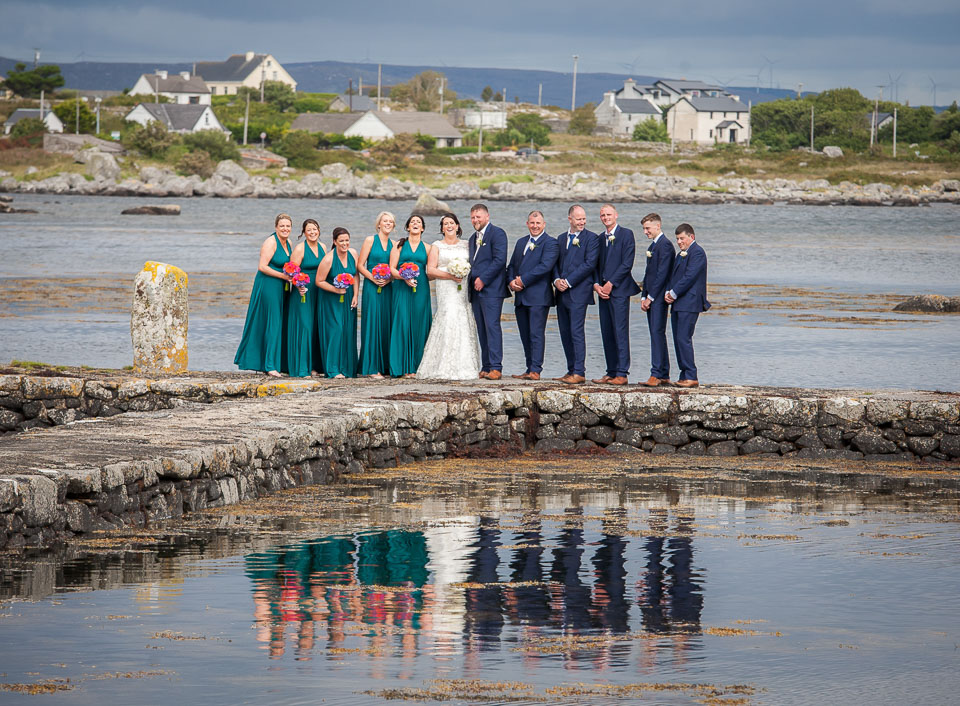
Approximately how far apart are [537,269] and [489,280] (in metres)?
0.50

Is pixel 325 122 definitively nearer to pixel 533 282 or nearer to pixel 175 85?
pixel 175 85

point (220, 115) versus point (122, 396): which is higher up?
point (220, 115)

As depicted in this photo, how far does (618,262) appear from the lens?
13328 mm

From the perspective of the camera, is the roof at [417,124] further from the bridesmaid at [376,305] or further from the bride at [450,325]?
the bride at [450,325]

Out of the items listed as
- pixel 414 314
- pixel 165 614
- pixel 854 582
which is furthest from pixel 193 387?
pixel 854 582

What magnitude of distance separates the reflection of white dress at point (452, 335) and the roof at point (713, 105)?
135 m

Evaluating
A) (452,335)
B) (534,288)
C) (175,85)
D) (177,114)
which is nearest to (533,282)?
(534,288)

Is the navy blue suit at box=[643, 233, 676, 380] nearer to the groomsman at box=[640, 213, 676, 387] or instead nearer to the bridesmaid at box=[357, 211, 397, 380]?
the groomsman at box=[640, 213, 676, 387]

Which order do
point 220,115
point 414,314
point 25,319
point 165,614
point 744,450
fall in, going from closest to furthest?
1. point 165,614
2. point 744,450
3. point 414,314
4. point 25,319
5. point 220,115

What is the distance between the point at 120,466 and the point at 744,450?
619 centimetres

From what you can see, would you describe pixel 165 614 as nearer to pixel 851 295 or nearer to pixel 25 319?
pixel 25 319

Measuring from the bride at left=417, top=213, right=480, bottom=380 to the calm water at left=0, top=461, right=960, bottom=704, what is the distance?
335 cm

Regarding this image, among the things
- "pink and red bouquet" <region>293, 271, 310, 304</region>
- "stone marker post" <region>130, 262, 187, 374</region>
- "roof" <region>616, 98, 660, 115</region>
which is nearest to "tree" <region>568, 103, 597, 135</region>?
"roof" <region>616, 98, 660, 115</region>

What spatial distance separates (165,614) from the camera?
6.86m
